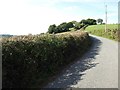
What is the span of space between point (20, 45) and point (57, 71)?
4.53m

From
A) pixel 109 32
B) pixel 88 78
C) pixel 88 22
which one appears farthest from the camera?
pixel 88 22

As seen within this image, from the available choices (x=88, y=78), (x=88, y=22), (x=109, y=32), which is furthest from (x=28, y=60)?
(x=88, y=22)

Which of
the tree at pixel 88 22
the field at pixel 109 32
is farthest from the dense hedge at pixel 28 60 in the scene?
the tree at pixel 88 22

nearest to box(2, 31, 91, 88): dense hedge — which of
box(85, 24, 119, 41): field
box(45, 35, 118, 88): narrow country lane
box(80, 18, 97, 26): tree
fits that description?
box(45, 35, 118, 88): narrow country lane

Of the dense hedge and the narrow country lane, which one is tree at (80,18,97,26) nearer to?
the narrow country lane

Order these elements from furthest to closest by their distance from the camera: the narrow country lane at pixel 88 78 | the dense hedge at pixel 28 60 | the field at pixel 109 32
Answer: the field at pixel 109 32
the narrow country lane at pixel 88 78
the dense hedge at pixel 28 60

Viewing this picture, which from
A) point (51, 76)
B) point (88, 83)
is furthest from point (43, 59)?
point (88, 83)

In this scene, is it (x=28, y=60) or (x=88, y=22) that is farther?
(x=88, y=22)

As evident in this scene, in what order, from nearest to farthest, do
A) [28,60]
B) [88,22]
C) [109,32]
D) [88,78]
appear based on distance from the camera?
[28,60] → [88,78] → [109,32] → [88,22]

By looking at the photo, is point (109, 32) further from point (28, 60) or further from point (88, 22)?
point (88, 22)

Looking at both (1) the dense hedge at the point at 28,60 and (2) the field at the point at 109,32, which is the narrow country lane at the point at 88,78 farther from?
(2) the field at the point at 109,32

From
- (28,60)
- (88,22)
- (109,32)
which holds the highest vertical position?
(88,22)

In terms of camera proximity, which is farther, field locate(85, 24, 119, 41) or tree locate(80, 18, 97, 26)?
tree locate(80, 18, 97, 26)

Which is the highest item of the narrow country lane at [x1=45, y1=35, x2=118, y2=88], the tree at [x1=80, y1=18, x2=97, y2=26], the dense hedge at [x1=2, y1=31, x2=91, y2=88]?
the tree at [x1=80, y1=18, x2=97, y2=26]
